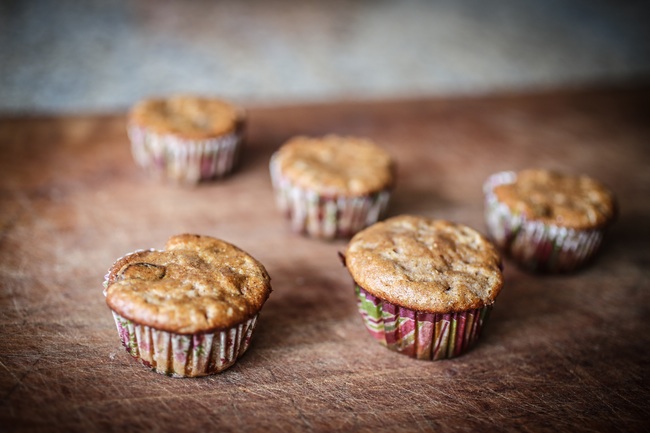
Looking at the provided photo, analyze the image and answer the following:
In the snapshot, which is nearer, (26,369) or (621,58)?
(26,369)

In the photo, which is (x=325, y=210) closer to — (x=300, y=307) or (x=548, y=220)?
(x=300, y=307)

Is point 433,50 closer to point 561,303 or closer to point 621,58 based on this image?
point 621,58

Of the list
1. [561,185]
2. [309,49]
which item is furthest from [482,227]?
[309,49]

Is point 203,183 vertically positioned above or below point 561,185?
below

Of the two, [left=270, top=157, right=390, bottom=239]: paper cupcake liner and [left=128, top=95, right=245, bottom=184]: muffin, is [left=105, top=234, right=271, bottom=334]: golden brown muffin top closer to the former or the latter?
[left=270, top=157, right=390, bottom=239]: paper cupcake liner

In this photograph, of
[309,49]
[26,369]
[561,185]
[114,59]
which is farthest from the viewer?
[309,49]
